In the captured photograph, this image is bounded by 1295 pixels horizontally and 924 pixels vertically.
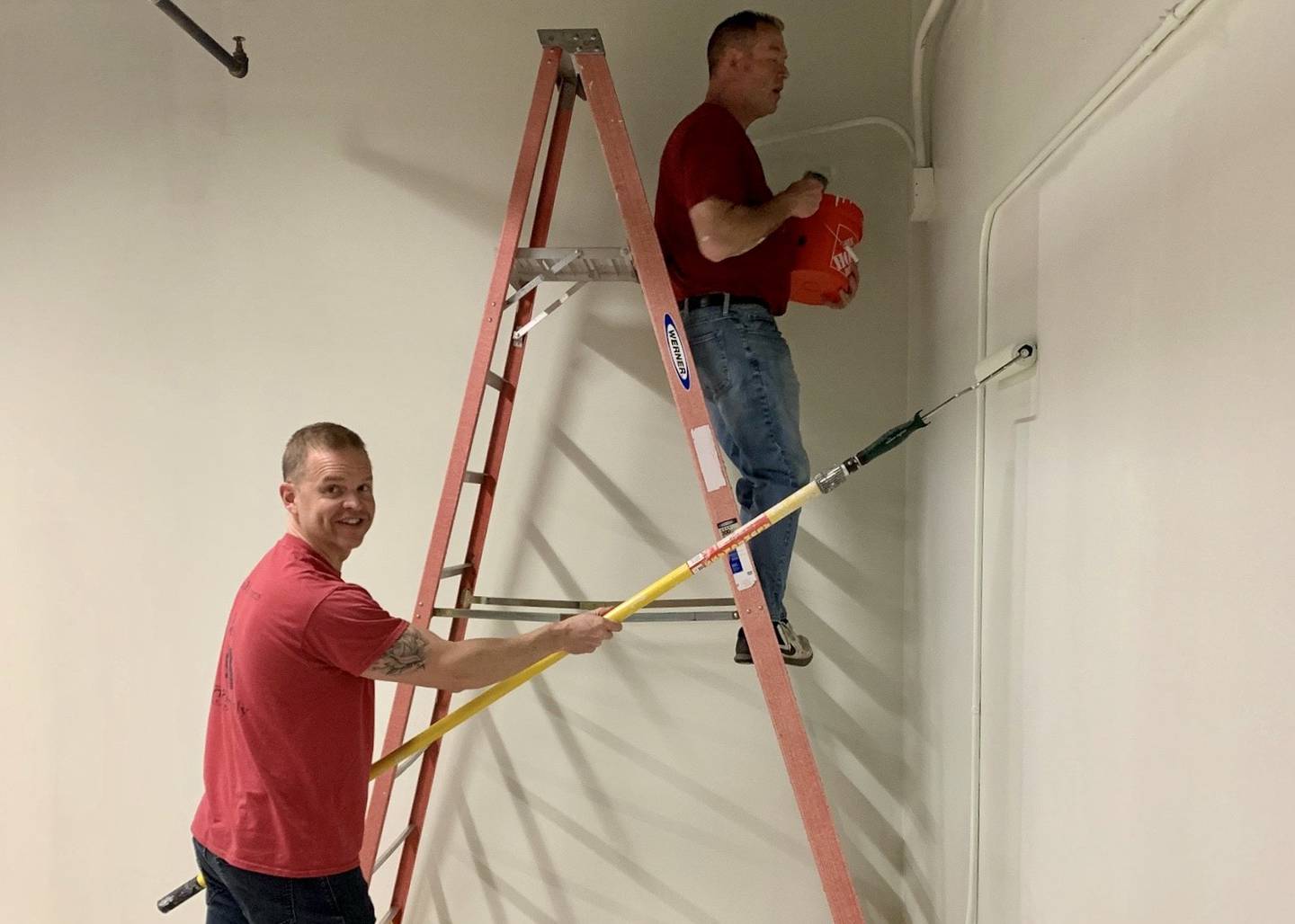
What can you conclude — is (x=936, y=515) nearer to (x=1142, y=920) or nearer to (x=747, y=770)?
(x=747, y=770)

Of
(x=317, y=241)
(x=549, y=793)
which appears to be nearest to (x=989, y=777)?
(x=549, y=793)

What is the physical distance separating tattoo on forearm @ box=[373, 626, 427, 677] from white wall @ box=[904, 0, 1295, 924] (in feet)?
3.01

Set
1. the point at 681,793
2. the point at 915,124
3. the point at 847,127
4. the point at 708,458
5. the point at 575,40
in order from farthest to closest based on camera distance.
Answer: the point at 681,793 → the point at 847,127 → the point at 915,124 → the point at 575,40 → the point at 708,458

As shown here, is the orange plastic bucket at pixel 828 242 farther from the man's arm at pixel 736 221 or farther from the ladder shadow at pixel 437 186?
the ladder shadow at pixel 437 186

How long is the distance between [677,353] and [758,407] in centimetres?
22

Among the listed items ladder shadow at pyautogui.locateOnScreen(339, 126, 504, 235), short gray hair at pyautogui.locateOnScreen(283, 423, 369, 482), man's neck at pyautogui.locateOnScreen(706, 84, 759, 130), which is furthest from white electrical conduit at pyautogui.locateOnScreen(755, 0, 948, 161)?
short gray hair at pyautogui.locateOnScreen(283, 423, 369, 482)

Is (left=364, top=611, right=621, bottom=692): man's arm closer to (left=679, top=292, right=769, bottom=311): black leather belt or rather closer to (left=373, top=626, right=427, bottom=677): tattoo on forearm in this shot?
(left=373, top=626, right=427, bottom=677): tattoo on forearm

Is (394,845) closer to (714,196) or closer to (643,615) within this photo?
(643,615)

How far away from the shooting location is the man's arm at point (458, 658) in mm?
1334

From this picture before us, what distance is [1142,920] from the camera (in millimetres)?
923

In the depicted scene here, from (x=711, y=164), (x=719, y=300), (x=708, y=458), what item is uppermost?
(x=711, y=164)

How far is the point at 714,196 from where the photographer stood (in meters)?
1.60

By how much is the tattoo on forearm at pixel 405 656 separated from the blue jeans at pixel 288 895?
37cm

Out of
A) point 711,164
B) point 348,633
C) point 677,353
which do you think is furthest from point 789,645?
point 711,164
